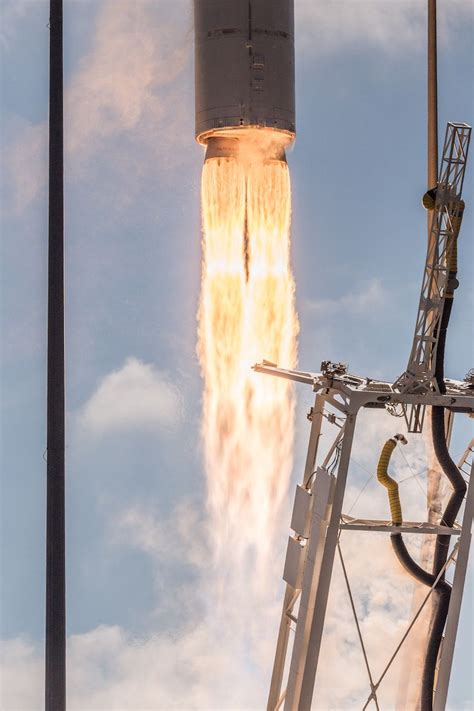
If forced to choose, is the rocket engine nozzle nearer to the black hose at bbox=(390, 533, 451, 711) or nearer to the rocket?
the rocket

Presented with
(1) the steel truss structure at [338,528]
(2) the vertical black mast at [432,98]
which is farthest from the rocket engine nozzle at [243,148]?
(1) the steel truss structure at [338,528]

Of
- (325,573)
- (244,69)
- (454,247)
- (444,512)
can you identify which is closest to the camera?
(325,573)

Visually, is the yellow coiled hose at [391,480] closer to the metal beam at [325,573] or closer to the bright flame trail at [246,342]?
the metal beam at [325,573]

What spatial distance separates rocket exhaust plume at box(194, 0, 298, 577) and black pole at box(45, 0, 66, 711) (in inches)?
229

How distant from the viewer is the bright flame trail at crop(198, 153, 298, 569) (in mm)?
26453

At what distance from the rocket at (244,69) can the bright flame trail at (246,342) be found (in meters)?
1.05

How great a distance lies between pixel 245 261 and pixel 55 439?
8.80 metres

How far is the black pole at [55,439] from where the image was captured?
1928cm

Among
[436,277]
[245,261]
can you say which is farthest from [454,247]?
[245,261]

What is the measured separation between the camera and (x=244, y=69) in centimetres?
2481

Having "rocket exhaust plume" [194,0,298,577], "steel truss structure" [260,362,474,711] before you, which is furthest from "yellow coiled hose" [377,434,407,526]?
"rocket exhaust plume" [194,0,298,577]

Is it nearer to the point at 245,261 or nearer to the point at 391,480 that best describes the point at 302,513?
the point at 391,480

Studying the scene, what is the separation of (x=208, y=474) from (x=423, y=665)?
7.84 m

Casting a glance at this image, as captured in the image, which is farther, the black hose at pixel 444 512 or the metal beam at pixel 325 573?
the black hose at pixel 444 512
